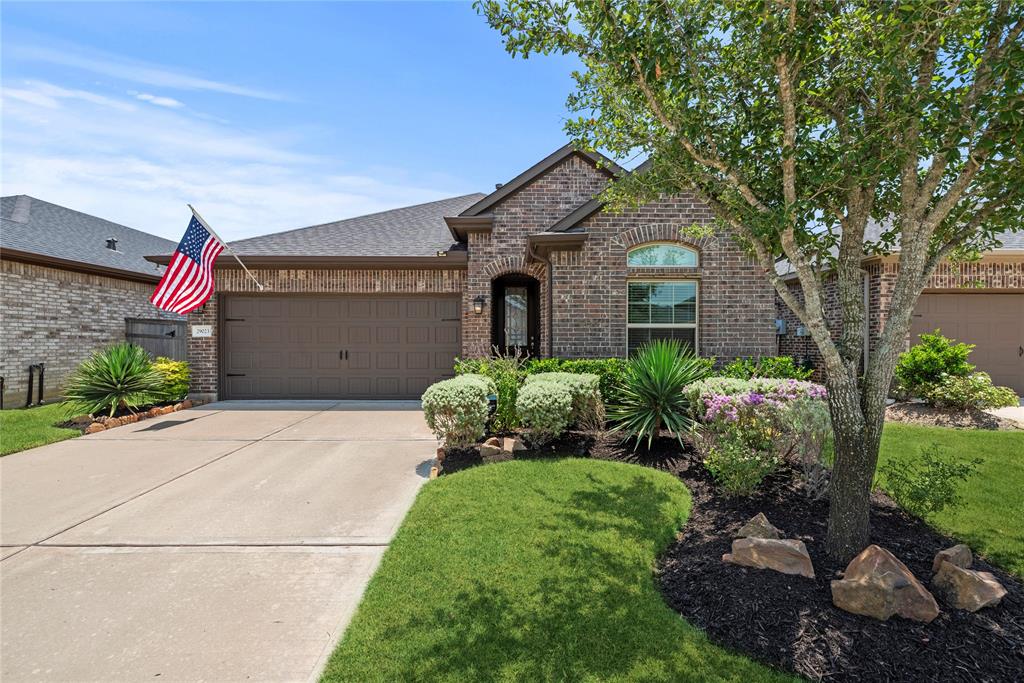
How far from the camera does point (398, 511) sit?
455 cm

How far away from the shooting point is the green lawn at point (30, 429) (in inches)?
274

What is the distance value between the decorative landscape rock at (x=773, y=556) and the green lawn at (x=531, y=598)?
58 centimetres

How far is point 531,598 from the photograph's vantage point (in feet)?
9.82

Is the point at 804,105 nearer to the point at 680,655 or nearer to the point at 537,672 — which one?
the point at 680,655

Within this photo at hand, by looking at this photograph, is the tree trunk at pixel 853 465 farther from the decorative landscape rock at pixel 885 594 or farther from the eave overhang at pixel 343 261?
the eave overhang at pixel 343 261

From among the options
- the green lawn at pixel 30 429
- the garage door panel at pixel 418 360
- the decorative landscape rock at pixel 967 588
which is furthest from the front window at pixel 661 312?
the green lawn at pixel 30 429

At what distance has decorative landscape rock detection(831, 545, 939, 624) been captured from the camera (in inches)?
105

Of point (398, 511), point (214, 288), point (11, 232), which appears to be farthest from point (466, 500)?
point (11, 232)

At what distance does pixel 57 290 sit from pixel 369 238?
7.44m

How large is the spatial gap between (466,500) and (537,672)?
7.42 feet

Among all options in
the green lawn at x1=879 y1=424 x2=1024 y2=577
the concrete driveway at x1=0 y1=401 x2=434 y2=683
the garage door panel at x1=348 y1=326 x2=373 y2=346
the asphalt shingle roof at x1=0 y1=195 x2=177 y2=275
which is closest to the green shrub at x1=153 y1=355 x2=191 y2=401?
the concrete driveway at x1=0 y1=401 x2=434 y2=683

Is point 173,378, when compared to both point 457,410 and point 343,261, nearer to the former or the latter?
→ point 343,261

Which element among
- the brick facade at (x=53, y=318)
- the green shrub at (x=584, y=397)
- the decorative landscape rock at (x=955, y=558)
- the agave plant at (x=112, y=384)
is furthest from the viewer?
the brick facade at (x=53, y=318)

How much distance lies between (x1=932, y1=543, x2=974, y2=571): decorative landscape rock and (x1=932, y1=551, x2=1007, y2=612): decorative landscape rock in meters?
0.13
